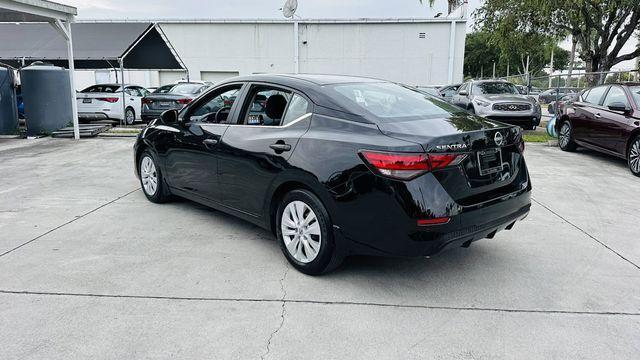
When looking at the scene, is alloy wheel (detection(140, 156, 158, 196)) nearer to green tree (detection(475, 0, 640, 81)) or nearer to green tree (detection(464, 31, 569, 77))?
green tree (detection(475, 0, 640, 81))

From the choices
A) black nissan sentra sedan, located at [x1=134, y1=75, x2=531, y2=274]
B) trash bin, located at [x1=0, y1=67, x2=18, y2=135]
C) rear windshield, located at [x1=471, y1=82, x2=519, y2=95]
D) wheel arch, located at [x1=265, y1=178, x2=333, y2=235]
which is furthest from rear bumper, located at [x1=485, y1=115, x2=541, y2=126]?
trash bin, located at [x1=0, y1=67, x2=18, y2=135]

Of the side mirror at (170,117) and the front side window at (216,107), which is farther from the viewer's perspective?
the side mirror at (170,117)

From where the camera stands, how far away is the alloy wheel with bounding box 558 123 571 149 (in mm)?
10625

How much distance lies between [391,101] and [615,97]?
7.00m

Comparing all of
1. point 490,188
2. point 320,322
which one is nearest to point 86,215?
point 320,322

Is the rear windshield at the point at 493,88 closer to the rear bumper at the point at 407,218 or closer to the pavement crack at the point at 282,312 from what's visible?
the rear bumper at the point at 407,218

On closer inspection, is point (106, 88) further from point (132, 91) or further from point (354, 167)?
point (354, 167)

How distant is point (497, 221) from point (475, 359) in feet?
4.03

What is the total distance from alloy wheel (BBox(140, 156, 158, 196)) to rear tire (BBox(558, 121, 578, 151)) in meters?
8.77

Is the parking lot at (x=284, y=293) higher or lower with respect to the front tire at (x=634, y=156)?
lower

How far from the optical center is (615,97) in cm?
912

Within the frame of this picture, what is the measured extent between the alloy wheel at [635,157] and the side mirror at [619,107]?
26.4 inches

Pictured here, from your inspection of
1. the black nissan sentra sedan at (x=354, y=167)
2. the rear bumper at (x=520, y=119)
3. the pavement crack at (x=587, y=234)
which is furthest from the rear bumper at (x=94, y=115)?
the pavement crack at (x=587, y=234)

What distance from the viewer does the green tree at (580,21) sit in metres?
16.8
